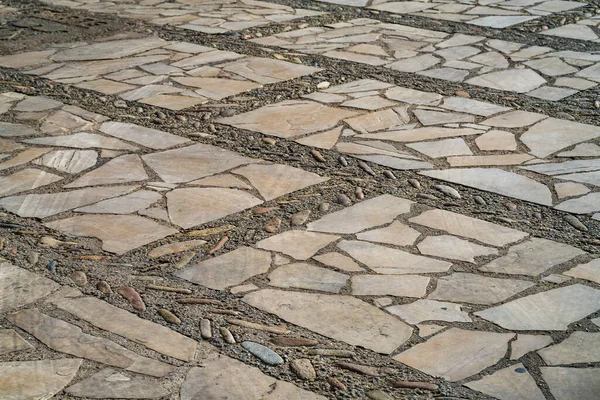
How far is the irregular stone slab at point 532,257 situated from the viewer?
3.76 m

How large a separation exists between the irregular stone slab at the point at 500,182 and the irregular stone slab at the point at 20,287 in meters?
2.20

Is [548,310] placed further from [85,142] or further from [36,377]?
[85,142]

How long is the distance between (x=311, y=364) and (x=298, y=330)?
0.81ft

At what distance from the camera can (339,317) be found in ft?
11.1

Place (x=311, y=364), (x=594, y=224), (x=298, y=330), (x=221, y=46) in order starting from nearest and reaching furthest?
(x=311, y=364) → (x=298, y=330) → (x=594, y=224) → (x=221, y=46)

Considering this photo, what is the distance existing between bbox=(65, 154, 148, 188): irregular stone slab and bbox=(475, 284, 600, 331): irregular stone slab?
2.23 meters

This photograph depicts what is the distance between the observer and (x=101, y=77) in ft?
21.6

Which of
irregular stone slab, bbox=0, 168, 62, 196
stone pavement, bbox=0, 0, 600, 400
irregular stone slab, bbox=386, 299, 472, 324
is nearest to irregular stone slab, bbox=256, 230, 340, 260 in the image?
stone pavement, bbox=0, 0, 600, 400

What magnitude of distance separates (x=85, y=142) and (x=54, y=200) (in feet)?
2.91

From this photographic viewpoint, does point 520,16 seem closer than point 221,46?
No

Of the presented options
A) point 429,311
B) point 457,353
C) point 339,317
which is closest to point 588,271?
point 429,311

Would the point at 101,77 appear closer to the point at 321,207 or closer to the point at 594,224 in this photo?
the point at 321,207

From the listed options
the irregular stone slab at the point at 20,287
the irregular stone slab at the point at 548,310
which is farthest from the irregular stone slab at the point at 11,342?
the irregular stone slab at the point at 548,310

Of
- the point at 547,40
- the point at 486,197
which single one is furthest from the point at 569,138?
the point at 547,40
